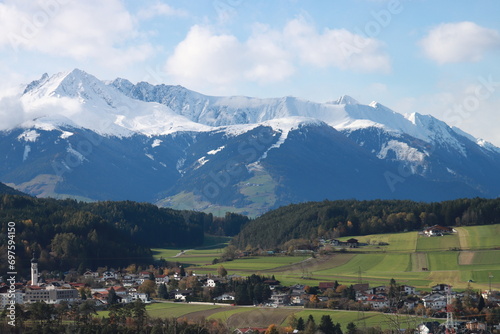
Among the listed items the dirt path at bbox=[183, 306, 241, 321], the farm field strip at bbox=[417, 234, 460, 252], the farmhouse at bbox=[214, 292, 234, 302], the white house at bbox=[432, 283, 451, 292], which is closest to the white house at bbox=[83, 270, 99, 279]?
the farmhouse at bbox=[214, 292, 234, 302]

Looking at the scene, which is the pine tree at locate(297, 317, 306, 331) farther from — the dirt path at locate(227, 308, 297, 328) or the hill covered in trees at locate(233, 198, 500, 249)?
the hill covered in trees at locate(233, 198, 500, 249)

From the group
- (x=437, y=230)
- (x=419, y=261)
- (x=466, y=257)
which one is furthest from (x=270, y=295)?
(x=437, y=230)

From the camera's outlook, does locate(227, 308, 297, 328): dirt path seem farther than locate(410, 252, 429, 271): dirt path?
No

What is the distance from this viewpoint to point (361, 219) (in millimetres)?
134500

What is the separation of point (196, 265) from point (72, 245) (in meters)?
16.7

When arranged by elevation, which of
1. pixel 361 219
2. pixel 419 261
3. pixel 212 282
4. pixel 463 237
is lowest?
pixel 212 282

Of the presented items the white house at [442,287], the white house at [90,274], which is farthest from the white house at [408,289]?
the white house at [90,274]

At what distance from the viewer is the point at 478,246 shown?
10756 cm

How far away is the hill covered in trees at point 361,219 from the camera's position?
128250mm

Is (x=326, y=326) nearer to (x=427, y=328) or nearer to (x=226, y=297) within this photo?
(x=427, y=328)

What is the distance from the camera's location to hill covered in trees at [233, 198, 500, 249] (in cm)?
12825

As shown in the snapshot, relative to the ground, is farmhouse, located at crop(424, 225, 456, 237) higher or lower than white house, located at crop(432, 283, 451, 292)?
higher

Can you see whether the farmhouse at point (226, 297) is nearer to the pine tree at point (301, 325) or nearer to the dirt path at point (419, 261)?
the pine tree at point (301, 325)

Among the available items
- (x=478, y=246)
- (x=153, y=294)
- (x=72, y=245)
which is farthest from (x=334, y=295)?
(x=72, y=245)
